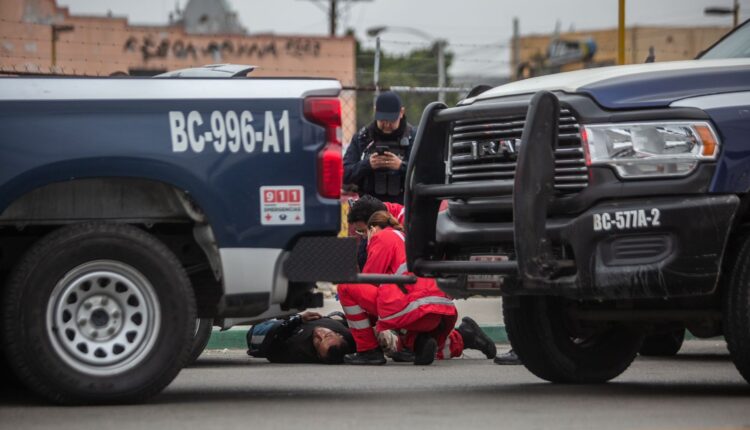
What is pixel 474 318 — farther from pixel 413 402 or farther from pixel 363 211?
pixel 413 402

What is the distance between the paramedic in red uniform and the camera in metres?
11.2

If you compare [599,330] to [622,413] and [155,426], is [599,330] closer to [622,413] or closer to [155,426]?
[622,413]

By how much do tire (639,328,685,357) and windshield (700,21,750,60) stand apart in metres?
2.63

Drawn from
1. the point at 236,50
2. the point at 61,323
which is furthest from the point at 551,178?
the point at 236,50

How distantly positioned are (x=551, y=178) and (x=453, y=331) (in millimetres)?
4350

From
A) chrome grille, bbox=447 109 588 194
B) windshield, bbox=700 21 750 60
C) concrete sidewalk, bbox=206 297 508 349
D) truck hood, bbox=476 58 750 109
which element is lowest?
concrete sidewalk, bbox=206 297 508 349

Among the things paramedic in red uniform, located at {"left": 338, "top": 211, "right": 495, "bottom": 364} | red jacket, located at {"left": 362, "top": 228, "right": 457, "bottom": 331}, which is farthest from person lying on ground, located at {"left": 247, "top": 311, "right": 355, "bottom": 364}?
red jacket, located at {"left": 362, "top": 228, "right": 457, "bottom": 331}

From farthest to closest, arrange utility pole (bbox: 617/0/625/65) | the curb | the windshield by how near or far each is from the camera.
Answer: utility pole (bbox: 617/0/625/65) → the curb → the windshield

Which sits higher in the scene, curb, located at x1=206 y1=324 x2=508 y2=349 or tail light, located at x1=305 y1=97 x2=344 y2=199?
tail light, located at x1=305 y1=97 x2=344 y2=199

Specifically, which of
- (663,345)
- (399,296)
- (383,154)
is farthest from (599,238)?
(383,154)

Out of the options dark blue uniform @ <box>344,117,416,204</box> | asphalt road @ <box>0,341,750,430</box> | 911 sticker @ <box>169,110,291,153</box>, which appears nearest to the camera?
asphalt road @ <box>0,341,750,430</box>

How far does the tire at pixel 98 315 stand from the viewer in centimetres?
762

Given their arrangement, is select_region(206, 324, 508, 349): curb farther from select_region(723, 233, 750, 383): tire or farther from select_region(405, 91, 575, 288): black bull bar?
select_region(723, 233, 750, 383): tire

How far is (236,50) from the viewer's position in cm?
6116
